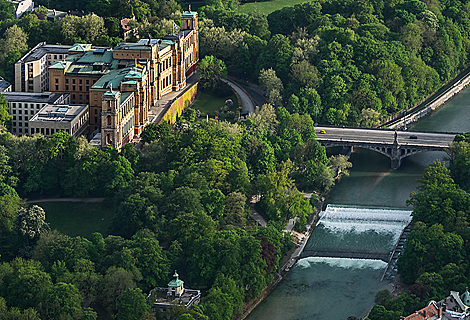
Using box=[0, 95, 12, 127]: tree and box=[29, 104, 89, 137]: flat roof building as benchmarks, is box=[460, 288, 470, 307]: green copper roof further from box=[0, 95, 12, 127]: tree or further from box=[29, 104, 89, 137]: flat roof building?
box=[0, 95, 12, 127]: tree

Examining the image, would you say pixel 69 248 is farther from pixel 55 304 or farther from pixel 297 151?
pixel 297 151

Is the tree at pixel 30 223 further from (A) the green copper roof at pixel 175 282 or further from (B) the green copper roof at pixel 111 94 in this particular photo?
(B) the green copper roof at pixel 111 94

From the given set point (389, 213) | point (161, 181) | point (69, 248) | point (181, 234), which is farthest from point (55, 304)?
point (389, 213)

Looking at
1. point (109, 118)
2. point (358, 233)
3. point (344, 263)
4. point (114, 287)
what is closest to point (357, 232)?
point (358, 233)

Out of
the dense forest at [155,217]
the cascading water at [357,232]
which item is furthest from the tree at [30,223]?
the cascading water at [357,232]

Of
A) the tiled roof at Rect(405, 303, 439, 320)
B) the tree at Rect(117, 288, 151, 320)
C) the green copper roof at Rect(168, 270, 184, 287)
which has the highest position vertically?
the tiled roof at Rect(405, 303, 439, 320)

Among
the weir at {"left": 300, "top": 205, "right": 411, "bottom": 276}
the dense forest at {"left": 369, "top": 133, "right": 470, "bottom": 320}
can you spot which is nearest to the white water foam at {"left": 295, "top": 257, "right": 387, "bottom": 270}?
the weir at {"left": 300, "top": 205, "right": 411, "bottom": 276}
